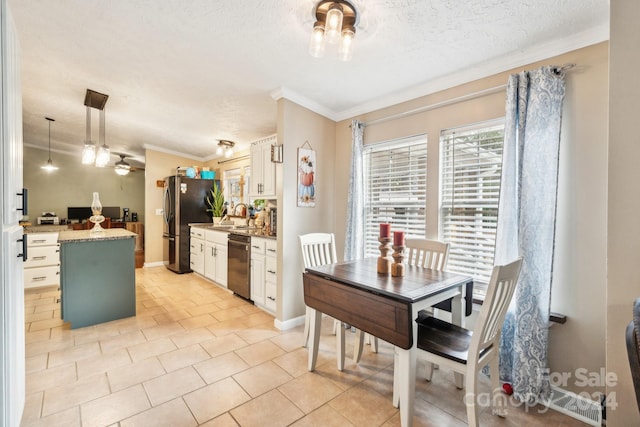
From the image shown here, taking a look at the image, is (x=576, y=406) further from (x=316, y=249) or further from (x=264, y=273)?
(x=264, y=273)

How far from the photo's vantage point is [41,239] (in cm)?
389

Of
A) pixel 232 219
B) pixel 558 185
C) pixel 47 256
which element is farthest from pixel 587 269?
pixel 47 256

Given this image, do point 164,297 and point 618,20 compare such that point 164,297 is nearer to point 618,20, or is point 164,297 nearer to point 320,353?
point 320,353

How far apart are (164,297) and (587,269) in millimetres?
4403

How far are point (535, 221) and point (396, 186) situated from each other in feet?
4.06

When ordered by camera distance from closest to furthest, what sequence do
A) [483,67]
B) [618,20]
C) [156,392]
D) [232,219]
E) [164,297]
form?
[618,20] < [156,392] < [483,67] < [164,297] < [232,219]

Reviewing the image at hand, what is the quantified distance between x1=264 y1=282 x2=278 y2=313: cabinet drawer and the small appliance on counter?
598 centimetres

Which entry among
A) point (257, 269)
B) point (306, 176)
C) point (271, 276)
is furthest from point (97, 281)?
point (306, 176)

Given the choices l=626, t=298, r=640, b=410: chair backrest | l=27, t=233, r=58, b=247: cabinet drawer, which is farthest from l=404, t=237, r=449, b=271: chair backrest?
l=27, t=233, r=58, b=247: cabinet drawer

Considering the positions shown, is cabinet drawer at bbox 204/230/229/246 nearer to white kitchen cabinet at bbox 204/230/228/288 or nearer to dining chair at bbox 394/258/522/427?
white kitchen cabinet at bbox 204/230/228/288

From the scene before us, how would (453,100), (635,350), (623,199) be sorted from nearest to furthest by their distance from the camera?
(635,350) < (623,199) < (453,100)

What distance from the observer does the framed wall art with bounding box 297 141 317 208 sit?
2.94 meters

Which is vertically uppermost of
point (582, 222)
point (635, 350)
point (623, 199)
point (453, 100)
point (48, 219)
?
point (453, 100)

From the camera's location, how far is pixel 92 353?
2.28m
